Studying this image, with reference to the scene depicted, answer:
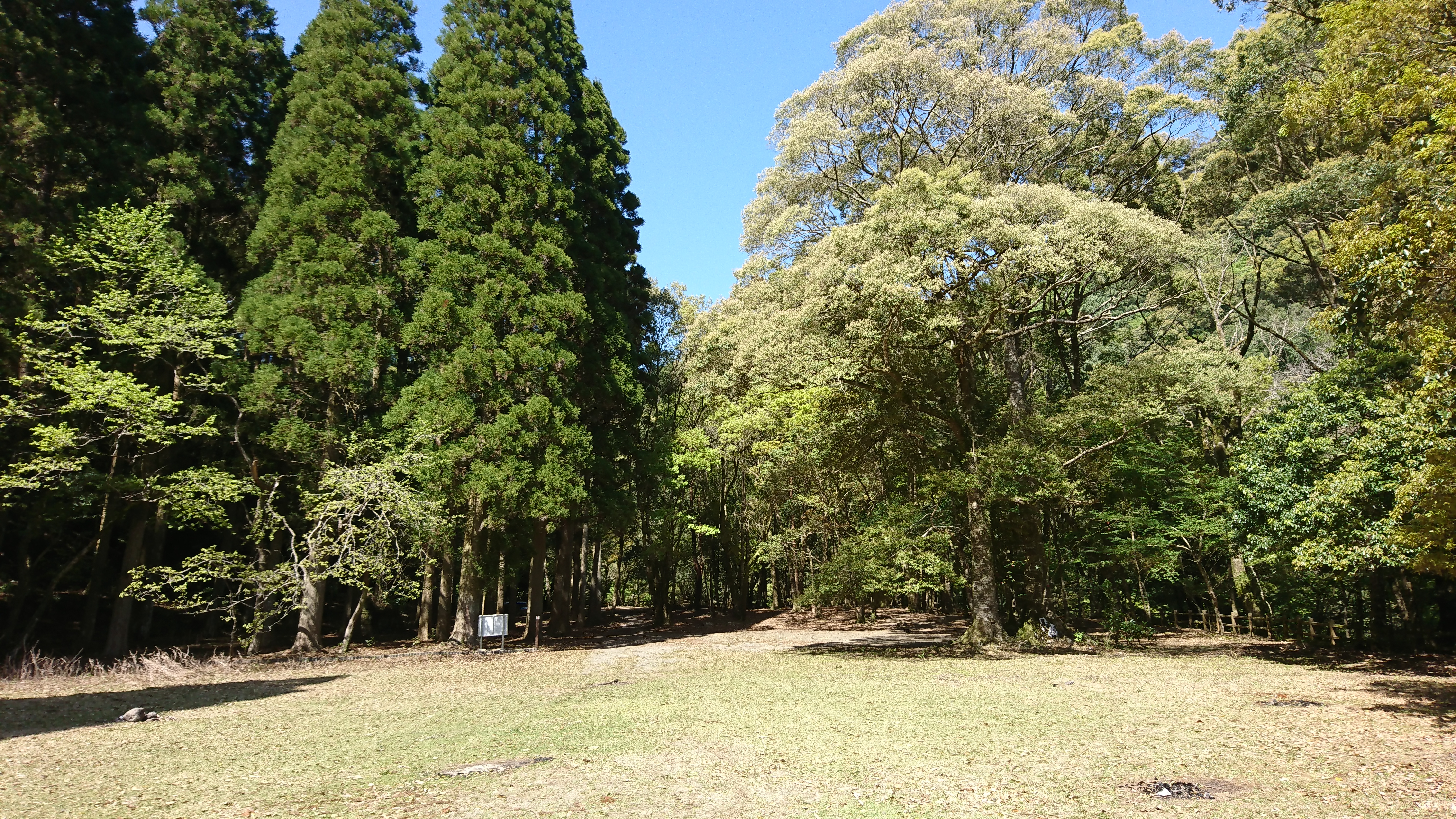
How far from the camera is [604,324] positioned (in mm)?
19609

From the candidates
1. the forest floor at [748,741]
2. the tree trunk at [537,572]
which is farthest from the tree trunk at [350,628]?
the tree trunk at [537,572]

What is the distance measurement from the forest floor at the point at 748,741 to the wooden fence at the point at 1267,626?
2.50 metres

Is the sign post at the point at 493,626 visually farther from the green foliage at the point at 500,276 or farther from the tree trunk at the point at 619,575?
the tree trunk at the point at 619,575

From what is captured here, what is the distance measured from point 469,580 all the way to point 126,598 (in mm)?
6767

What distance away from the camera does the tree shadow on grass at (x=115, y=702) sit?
26.6ft

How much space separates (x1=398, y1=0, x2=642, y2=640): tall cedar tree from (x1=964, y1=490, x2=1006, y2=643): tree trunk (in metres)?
8.89

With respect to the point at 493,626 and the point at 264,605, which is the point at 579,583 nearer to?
the point at 493,626

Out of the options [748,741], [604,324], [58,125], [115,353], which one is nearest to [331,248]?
[115,353]

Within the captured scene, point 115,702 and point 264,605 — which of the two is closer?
point 115,702

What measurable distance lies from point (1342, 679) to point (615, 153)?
21.7 meters

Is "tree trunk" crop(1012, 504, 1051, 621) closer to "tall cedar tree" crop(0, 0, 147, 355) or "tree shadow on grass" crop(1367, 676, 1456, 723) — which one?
"tree shadow on grass" crop(1367, 676, 1456, 723)

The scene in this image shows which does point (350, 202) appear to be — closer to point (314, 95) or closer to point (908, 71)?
point (314, 95)

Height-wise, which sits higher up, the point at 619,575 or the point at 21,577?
the point at 21,577

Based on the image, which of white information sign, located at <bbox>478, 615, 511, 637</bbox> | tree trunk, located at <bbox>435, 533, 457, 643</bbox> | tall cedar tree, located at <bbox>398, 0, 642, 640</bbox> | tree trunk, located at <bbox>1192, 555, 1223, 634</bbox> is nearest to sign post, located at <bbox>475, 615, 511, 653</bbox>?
white information sign, located at <bbox>478, 615, 511, 637</bbox>
